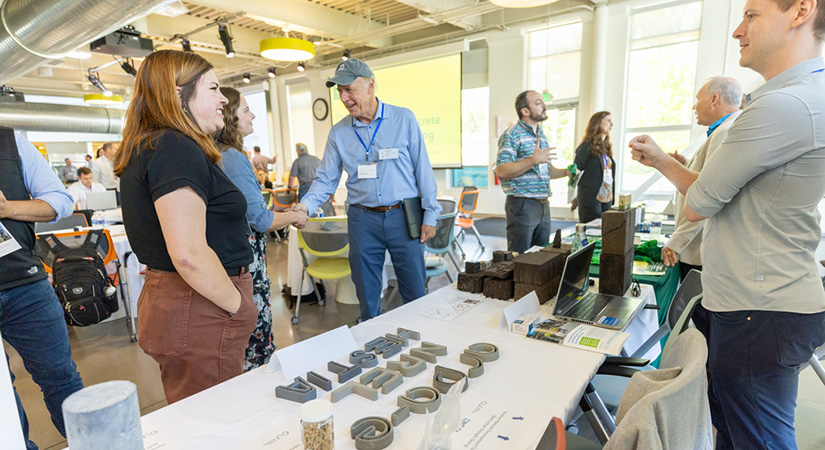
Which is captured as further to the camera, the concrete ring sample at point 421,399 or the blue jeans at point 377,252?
the blue jeans at point 377,252

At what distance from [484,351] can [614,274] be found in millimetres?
803

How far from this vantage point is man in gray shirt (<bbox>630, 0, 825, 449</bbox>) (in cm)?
102

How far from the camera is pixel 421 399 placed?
98 centimetres

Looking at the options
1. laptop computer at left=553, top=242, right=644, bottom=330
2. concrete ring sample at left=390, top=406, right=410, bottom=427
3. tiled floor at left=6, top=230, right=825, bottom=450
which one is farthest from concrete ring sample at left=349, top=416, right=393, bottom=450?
tiled floor at left=6, top=230, right=825, bottom=450

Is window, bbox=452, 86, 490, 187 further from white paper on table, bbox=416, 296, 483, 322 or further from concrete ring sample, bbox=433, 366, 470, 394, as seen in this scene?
concrete ring sample, bbox=433, 366, 470, 394

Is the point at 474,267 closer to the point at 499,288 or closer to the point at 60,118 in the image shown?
the point at 499,288

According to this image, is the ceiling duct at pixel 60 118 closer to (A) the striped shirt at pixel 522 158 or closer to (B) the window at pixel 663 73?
(A) the striped shirt at pixel 522 158

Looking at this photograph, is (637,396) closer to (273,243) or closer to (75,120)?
(273,243)

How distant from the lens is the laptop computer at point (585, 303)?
1.43 meters

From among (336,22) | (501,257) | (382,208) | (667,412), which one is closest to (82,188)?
(382,208)

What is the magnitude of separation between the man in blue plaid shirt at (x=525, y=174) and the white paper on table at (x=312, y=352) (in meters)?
1.96

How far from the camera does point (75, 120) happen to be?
8773 millimetres

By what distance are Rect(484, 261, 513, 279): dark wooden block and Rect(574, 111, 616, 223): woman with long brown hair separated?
1.99 m

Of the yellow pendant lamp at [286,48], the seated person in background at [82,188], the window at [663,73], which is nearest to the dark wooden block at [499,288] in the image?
the seated person in background at [82,188]
